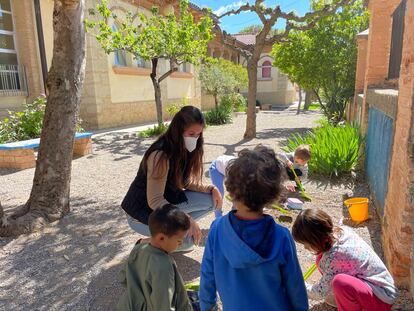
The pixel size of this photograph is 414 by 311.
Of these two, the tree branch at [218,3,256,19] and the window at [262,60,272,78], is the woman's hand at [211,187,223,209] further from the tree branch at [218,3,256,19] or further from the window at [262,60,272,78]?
the window at [262,60,272,78]

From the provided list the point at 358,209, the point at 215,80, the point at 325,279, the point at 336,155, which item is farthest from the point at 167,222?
the point at 215,80

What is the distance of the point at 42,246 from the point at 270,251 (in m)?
2.75

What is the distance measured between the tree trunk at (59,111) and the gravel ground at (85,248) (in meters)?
0.30

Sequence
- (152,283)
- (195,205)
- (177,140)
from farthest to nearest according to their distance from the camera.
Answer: (195,205), (177,140), (152,283)

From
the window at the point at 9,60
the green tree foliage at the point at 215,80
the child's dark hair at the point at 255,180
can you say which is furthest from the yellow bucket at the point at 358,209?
the green tree foliage at the point at 215,80

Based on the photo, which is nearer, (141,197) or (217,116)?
(141,197)

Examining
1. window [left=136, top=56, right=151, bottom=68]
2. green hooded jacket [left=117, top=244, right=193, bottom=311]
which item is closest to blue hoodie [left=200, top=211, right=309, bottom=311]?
green hooded jacket [left=117, top=244, right=193, bottom=311]

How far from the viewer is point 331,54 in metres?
11.0

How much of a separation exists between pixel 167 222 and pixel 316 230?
0.81 m

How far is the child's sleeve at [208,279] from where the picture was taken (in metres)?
1.69

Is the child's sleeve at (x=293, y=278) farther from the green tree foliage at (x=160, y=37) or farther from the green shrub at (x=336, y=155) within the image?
the green tree foliage at (x=160, y=37)

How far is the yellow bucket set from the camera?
3797 millimetres

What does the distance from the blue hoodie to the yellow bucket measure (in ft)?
8.14

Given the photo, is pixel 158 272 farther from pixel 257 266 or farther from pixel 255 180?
pixel 255 180
